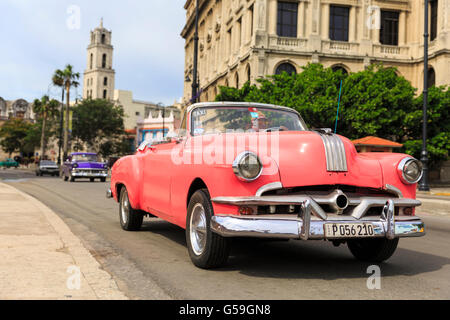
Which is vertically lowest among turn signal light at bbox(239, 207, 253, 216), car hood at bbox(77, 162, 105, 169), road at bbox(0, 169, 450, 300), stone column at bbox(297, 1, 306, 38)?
road at bbox(0, 169, 450, 300)

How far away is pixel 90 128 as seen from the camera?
222 ft

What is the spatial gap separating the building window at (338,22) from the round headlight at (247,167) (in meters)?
38.3

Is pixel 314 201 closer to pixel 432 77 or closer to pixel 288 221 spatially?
pixel 288 221

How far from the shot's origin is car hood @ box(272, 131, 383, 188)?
181 inches

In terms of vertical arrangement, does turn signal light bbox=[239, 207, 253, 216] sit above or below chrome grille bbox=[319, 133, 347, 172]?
below

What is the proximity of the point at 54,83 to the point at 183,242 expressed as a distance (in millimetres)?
54763

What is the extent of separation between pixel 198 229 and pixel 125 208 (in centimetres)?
337

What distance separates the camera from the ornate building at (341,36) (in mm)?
38500

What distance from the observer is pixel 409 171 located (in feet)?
16.6

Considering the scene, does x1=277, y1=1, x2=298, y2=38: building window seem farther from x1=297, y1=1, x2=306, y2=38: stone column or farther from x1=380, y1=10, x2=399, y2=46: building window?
x1=380, y1=10, x2=399, y2=46: building window

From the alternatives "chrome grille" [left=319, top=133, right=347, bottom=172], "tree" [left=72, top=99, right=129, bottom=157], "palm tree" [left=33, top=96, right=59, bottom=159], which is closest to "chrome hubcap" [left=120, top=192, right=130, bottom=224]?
"chrome grille" [left=319, top=133, right=347, bottom=172]

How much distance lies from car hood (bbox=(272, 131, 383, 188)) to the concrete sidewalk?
71.2 inches
